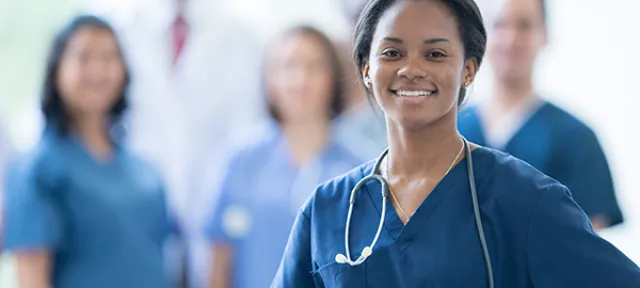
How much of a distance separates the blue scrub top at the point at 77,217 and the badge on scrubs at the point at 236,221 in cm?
22

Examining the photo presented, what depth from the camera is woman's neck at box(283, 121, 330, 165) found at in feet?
7.77

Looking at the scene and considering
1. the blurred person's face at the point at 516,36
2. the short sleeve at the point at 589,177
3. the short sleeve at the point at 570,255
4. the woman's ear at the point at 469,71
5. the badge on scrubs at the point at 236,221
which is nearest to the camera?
the short sleeve at the point at 570,255

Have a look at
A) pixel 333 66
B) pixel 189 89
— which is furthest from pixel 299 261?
pixel 189 89

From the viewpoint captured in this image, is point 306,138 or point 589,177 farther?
point 306,138

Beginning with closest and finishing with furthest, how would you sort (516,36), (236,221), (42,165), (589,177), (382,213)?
(382,213), (589,177), (516,36), (42,165), (236,221)

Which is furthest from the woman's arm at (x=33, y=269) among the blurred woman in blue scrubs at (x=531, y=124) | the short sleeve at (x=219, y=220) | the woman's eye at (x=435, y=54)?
the woman's eye at (x=435, y=54)

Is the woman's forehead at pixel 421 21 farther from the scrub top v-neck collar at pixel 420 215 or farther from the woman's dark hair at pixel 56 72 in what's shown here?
the woman's dark hair at pixel 56 72

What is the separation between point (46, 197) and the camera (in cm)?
214

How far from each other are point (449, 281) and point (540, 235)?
0.37 feet

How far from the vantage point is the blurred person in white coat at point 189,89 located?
2.83 meters

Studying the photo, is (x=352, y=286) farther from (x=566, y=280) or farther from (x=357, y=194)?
(x=566, y=280)

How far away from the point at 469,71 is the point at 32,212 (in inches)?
51.5

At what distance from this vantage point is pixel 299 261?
1187 mm

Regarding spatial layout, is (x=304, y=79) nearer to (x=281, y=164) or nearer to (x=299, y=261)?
(x=281, y=164)
